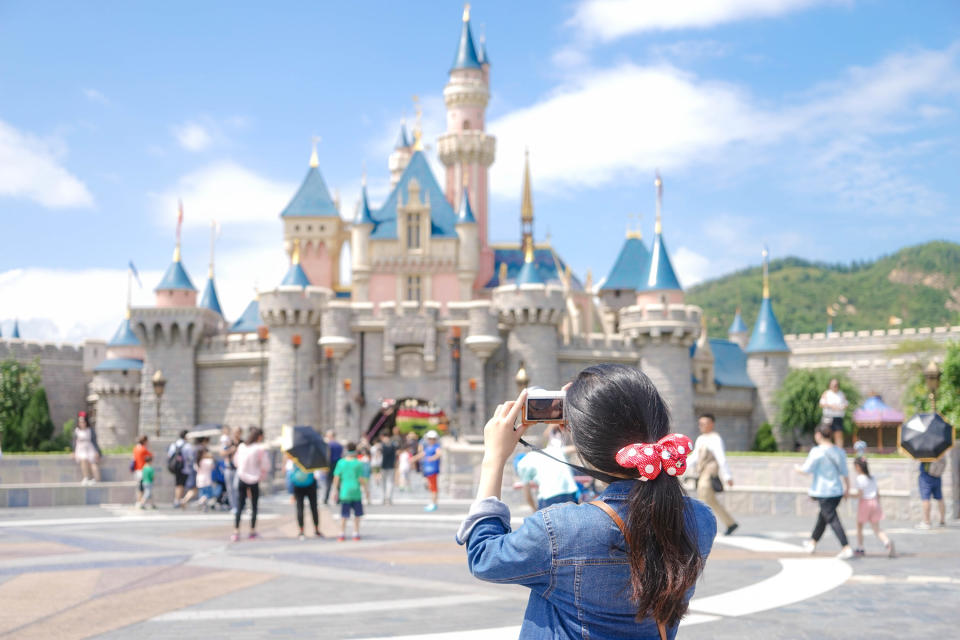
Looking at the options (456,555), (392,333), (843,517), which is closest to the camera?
(456,555)

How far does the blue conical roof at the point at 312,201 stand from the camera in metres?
43.5

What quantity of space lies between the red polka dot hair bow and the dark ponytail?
4cm

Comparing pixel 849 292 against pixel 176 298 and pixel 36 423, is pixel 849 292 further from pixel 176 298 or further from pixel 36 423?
pixel 36 423

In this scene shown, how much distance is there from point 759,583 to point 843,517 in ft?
23.3

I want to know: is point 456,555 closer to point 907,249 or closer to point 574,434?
point 574,434

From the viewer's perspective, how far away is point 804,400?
41.1 metres

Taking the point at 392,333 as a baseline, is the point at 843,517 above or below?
below

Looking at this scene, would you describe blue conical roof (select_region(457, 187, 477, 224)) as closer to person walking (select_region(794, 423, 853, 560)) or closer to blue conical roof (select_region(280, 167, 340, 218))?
blue conical roof (select_region(280, 167, 340, 218))

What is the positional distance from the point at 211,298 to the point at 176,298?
241 inches

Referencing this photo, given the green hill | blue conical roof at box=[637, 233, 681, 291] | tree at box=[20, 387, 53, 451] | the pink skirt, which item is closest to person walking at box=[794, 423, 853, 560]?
the pink skirt

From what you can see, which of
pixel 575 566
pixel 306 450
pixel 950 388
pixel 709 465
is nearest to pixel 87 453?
pixel 306 450

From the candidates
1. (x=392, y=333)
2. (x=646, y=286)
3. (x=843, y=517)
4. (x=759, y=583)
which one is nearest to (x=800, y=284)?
(x=646, y=286)

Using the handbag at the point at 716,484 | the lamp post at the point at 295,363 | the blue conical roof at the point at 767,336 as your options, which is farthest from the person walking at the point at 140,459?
the blue conical roof at the point at 767,336

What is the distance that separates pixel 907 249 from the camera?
10962cm
